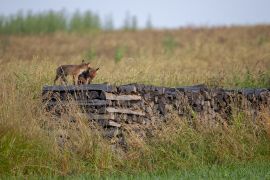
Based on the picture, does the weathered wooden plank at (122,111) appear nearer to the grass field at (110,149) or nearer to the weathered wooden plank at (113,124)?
the weathered wooden plank at (113,124)

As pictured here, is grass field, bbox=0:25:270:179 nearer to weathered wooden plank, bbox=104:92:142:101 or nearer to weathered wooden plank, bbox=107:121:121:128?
weathered wooden plank, bbox=107:121:121:128

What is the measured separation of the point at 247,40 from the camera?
42031 millimetres

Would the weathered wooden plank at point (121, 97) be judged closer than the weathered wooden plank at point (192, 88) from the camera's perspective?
Yes

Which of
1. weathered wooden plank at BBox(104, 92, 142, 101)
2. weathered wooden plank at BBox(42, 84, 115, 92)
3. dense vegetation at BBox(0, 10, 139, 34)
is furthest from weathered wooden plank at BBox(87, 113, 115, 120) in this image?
dense vegetation at BBox(0, 10, 139, 34)

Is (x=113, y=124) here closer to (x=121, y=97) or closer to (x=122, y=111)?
(x=122, y=111)

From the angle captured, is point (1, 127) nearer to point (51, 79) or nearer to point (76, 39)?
point (51, 79)

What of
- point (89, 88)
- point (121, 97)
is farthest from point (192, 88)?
point (89, 88)

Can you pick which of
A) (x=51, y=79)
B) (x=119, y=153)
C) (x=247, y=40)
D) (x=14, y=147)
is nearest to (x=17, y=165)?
(x=14, y=147)

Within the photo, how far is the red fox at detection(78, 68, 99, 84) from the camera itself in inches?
585

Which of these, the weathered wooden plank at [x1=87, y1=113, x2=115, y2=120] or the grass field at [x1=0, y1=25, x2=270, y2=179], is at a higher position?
the weathered wooden plank at [x1=87, y1=113, x2=115, y2=120]

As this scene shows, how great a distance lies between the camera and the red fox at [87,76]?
48.7 ft

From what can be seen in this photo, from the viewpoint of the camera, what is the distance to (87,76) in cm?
1491

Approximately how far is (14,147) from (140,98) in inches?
127

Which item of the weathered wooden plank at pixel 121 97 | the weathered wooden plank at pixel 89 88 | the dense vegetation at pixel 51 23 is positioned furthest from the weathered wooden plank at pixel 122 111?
the dense vegetation at pixel 51 23
